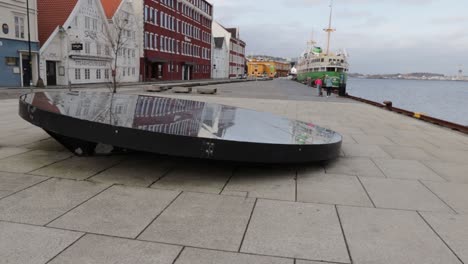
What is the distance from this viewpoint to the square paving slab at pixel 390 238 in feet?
11.7

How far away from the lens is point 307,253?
359 cm

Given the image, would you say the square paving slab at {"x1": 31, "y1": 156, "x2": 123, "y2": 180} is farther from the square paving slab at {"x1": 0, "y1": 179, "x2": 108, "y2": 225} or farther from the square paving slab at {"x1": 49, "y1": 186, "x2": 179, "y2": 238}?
the square paving slab at {"x1": 49, "y1": 186, "x2": 179, "y2": 238}

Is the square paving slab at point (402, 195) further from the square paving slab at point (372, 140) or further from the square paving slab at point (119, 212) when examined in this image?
the square paving slab at point (372, 140)

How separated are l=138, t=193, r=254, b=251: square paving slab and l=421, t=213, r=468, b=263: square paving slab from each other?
6.41 ft

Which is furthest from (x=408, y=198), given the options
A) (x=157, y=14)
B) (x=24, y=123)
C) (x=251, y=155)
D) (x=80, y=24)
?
(x=157, y=14)

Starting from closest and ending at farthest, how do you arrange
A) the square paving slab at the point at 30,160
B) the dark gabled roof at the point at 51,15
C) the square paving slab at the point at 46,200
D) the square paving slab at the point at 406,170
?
the square paving slab at the point at 46,200 < the square paving slab at the point at 30,160 < the square paving slab at the point at 406,170 < the dark gabled roof at the point at 51,15

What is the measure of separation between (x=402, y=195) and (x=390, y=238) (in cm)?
165

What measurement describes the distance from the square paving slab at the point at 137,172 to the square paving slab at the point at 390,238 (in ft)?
8.44

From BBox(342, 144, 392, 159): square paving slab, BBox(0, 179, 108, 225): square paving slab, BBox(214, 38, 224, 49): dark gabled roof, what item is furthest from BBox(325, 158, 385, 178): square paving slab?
BBox(214, 38, 224, 49): dark gabled roof

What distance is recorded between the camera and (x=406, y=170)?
6.90 metres

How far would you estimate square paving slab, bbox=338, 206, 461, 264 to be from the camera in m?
3.58

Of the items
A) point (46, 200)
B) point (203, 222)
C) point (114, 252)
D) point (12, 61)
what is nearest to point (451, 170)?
point (203, 222)

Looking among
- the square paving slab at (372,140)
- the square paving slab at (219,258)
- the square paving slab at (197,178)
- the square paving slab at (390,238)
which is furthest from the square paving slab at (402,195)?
the square paving slab at (372,140)

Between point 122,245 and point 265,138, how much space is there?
316 cm
